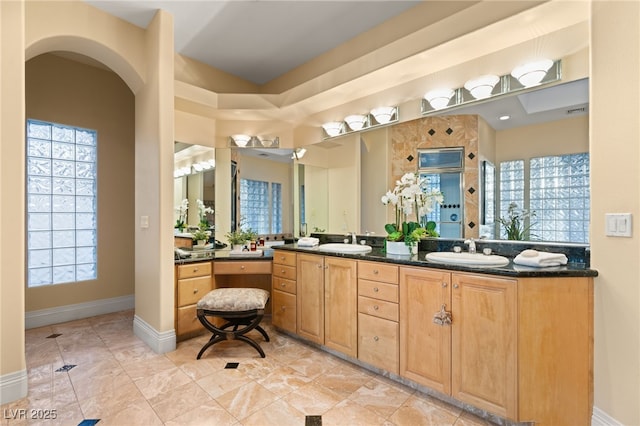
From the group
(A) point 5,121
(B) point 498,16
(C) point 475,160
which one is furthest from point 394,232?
(A) point 5,121

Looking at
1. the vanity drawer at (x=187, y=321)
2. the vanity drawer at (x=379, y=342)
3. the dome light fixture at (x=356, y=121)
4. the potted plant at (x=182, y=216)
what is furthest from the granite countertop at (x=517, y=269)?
the potted plant at (x=182, y=216)

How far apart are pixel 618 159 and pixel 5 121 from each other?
3575 millimetres

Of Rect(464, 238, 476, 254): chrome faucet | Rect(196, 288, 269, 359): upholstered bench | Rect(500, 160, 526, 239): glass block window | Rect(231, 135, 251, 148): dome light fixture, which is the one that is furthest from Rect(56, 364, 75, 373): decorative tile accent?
Rect(500, 160, 526, 239): glass block window

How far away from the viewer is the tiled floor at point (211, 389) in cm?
178

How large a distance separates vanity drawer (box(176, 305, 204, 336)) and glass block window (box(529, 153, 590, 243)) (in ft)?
9.88

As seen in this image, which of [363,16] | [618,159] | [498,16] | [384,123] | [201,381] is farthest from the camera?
[384,123]

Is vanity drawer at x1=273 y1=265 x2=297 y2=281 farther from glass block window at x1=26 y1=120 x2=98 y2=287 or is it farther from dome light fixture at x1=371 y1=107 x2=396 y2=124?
glass block window at x1=26 y1=120 x2=98 y2=287

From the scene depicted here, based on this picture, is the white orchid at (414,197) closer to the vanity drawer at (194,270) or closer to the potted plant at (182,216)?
the vanity drawer at (194,270)

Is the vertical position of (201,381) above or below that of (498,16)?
below

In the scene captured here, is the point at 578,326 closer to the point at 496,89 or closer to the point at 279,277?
the point at 496,89

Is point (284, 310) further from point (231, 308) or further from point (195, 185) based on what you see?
point (195, 185)

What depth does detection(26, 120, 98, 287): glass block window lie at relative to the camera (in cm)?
331

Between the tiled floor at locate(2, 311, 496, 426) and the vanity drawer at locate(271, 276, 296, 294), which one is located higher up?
the vanity drawer at locate(271, 276, 296, 294)

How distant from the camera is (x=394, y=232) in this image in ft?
8.22
